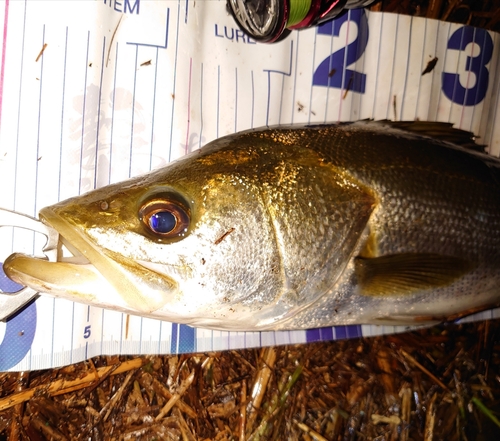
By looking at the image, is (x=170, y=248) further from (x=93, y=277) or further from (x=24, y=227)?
(x=24, y=227)

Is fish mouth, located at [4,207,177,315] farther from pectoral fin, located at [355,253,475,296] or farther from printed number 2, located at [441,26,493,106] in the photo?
printed number 2, located at [441,26,493,106]

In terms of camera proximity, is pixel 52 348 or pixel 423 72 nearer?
pixel 52 348

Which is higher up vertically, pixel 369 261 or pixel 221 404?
pixel 369 261

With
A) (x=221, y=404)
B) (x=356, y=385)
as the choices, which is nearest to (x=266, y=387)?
(x=221, y=404)

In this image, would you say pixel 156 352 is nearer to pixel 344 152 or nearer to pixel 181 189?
pixel 181 189

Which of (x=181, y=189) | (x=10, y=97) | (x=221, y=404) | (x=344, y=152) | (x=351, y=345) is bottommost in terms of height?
(x=221, y=404)
